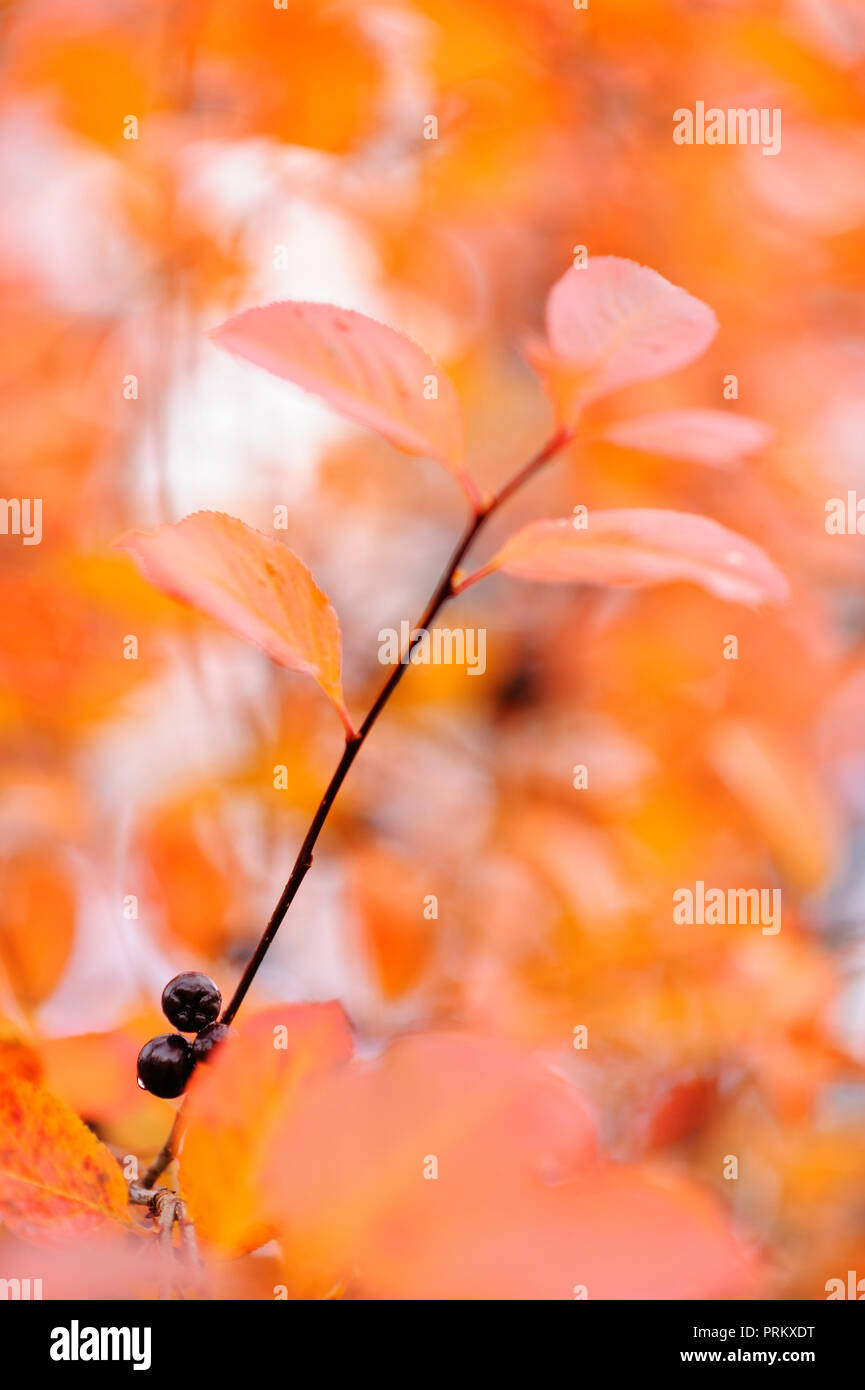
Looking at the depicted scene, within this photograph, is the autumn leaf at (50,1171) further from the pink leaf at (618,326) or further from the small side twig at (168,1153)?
the pink leaf at (618,326)

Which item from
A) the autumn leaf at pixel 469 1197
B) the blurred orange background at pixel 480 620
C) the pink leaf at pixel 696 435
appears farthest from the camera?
the blurred orange background at pixel 480 620

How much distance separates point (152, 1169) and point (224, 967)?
1.78 ft

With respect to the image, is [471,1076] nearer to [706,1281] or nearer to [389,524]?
[706,1281]

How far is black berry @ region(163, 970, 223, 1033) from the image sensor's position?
384 millimetres

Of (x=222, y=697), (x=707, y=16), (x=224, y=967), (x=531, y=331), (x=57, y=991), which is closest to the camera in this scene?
(x=57, y=991)

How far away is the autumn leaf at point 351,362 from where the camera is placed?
365mm

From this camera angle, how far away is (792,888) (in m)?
1.23

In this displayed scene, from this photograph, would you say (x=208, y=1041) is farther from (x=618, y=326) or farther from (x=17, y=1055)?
(x=618, y=326)

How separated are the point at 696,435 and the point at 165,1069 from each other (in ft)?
1.06

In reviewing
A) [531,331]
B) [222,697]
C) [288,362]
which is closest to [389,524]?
[531,331]

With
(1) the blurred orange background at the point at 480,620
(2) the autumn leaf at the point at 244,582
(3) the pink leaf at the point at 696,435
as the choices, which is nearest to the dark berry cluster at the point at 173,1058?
(2) the autumn leaf at the point at 244,582

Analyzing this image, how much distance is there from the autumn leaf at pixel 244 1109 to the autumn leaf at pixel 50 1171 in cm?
3

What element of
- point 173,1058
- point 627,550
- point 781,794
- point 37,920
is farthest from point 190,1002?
point 781,794

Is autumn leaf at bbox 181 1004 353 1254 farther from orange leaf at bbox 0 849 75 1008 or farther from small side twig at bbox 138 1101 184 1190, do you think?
orange leaf at bbox 0 849 75 1008
